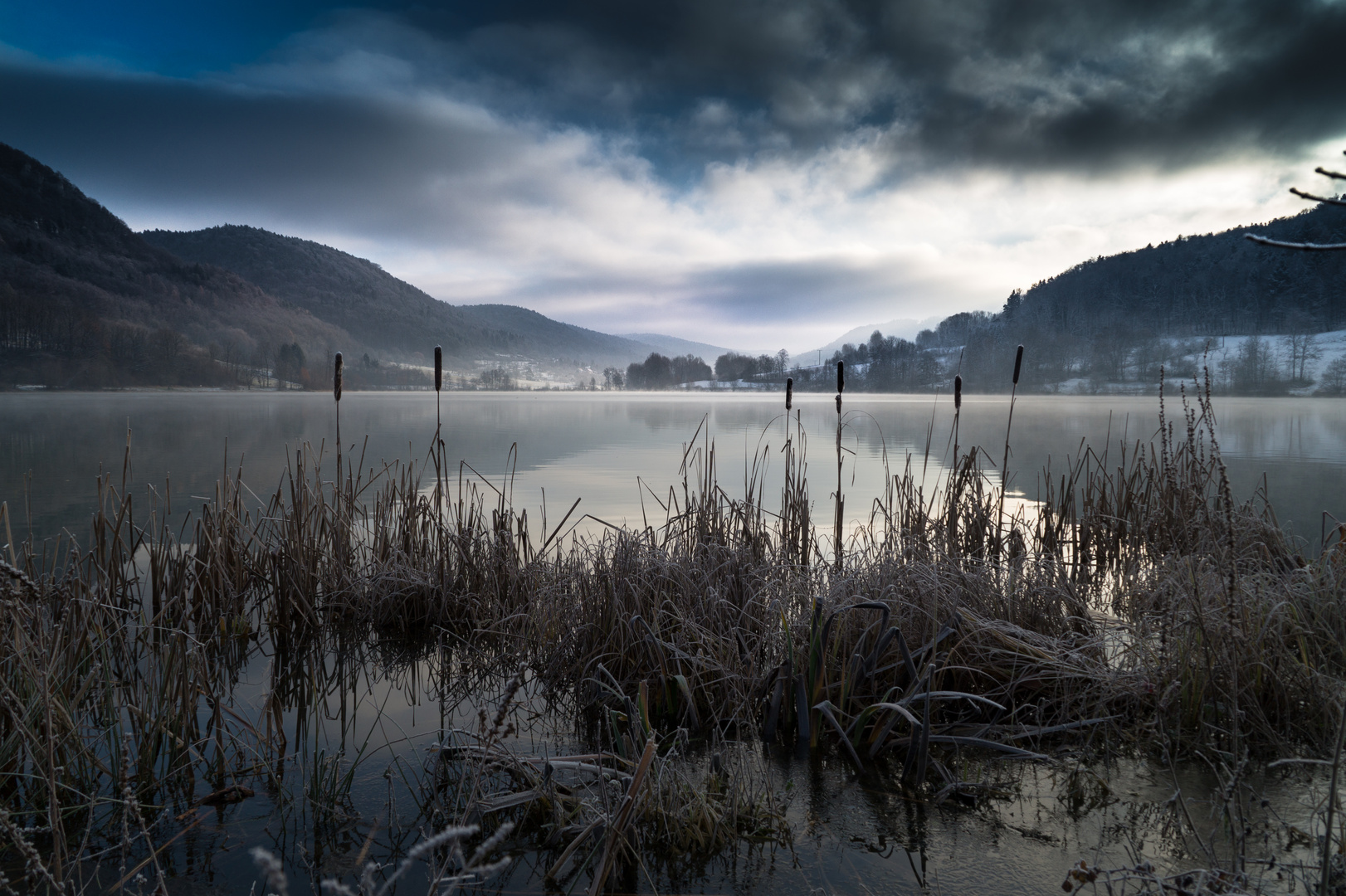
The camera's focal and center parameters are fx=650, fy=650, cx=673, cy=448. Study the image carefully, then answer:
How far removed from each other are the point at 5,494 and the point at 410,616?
1039 centimetres

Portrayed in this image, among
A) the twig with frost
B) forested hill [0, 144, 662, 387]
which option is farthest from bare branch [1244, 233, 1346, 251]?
forested hill [0, 144, 662, 387]

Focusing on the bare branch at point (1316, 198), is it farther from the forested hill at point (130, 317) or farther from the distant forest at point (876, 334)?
the forested hill at point (130, 317)

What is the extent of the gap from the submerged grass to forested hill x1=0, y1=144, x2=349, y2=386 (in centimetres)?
11381

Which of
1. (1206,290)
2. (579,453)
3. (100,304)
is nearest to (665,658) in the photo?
(579,453)

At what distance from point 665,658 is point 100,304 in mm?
161080

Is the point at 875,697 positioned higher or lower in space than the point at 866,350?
lower

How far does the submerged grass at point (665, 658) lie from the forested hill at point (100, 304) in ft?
373

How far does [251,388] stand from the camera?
3728 inches

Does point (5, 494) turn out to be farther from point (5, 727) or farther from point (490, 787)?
point (490, 787)

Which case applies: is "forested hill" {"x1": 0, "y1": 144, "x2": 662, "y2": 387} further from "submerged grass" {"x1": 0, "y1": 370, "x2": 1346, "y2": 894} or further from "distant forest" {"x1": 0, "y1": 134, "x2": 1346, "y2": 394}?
"submerged grass" {"x1": 0, "y1": 370, "x2": 1346, "y2": 894}

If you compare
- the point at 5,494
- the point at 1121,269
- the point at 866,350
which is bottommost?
the point at 5,494

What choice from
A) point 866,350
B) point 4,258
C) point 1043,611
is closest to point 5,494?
point 1043,611

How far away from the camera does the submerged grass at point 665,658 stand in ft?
7.01

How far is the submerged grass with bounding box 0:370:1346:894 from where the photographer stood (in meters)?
2.14
